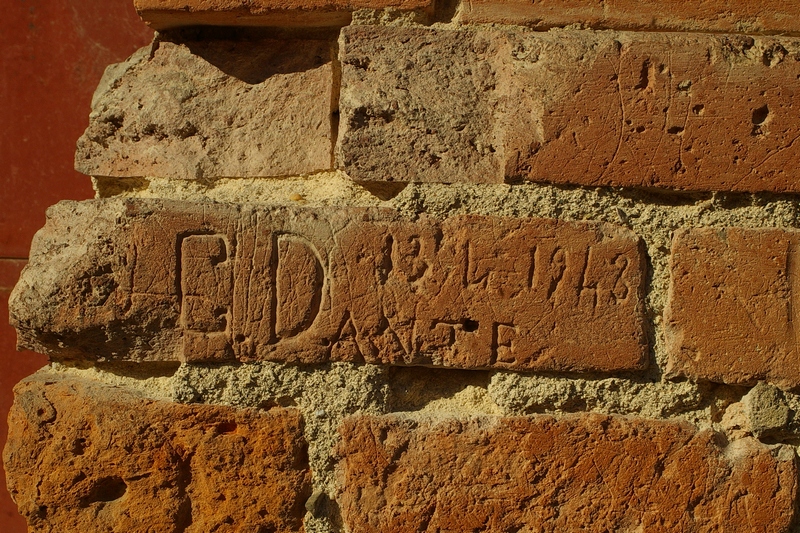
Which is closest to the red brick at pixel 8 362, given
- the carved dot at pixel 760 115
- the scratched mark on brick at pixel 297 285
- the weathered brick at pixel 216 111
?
the weathered brick at pixel 216 111

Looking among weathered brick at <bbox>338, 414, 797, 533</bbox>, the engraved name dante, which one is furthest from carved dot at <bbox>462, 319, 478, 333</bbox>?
weathered brick at <bbox>338, 414, 797, 533</bbox>

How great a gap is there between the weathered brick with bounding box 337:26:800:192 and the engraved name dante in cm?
8

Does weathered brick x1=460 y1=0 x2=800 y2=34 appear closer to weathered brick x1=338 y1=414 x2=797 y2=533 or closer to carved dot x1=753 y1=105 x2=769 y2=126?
carved dot x1=753 y1=105 x2=769 y2=126

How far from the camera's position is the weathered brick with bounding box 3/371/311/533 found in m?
0.98

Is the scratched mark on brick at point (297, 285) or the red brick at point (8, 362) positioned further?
the red brick at point (8, 362)

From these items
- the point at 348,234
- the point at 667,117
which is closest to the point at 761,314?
the point at 667,117

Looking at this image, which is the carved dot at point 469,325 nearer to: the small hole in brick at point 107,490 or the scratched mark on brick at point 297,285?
the scratched mark on brick at point 297,285

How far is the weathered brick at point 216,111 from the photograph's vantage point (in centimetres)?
106

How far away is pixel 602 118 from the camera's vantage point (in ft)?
3.17

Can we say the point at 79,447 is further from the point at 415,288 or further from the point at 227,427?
the point at 415,288

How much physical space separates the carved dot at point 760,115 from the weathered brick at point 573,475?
0.42m

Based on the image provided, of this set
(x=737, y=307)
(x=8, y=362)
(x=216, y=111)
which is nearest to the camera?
(x=737, y=307)

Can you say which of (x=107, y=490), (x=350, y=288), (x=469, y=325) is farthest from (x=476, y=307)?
(x=107, y=490)

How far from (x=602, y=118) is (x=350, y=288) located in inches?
15.8
